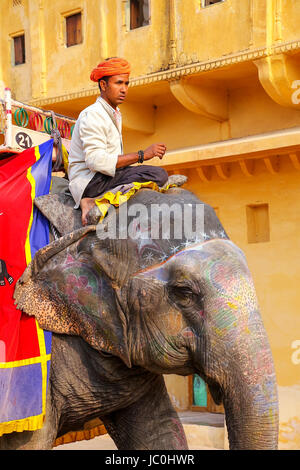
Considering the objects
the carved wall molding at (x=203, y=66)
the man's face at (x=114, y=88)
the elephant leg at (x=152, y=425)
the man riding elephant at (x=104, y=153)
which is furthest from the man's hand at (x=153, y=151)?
the carved wall molding at (x=203, y=66)

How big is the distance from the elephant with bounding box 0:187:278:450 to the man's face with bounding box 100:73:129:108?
51 centimetres

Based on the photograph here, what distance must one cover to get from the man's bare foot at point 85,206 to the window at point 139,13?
24.2 ft

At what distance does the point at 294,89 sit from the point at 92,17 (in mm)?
3122

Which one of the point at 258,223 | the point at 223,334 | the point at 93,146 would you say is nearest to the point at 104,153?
the point at 93,146

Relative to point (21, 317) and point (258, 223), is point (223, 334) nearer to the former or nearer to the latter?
point (21, 317)

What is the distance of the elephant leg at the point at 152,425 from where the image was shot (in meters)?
4.28

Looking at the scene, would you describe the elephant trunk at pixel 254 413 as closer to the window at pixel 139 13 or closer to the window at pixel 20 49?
the window at pixel 139 13

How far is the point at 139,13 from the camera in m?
11.0

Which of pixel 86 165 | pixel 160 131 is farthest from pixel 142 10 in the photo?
pixel 86 165

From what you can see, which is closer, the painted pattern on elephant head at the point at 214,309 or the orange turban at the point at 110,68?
the painted pattern on elephant head at the point at 214,309

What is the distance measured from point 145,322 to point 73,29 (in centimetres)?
870

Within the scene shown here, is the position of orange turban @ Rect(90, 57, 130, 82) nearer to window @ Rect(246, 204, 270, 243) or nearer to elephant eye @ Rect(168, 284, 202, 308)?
elephant eye @ Rect(168, 284, 202, 308)

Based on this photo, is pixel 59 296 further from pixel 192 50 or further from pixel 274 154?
pixel 192 50

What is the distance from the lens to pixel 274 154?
31.0 ft
